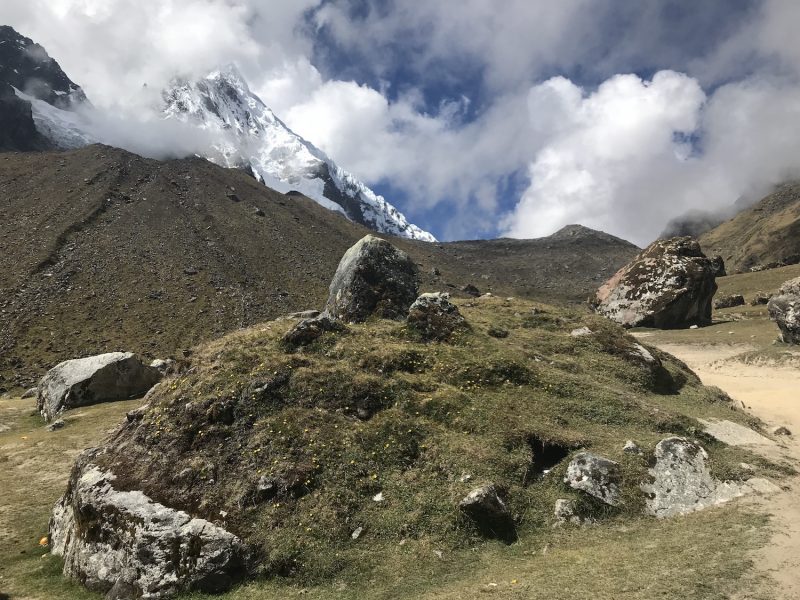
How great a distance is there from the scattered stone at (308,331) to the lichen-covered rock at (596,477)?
12.3 metres

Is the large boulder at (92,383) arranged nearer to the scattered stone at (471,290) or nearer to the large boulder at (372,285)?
the large boulder at (372,285)

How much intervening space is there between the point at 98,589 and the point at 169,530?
8.77 feet

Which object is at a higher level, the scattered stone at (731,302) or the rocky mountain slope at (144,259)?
the rocky mountain slope at (144,259)

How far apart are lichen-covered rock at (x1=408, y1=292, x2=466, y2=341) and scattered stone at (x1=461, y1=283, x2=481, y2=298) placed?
114m

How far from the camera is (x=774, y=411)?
26922 millimetres

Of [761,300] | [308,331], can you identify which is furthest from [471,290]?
[308,331]

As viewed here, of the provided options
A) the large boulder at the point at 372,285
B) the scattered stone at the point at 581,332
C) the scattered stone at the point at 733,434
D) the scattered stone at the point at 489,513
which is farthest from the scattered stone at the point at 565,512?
the scattered stone at the point at 581,332

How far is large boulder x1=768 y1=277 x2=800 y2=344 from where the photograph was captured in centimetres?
3988

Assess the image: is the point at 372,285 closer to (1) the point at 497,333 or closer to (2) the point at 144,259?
(1) the point at 497,333

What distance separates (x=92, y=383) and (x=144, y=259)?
7167 cm

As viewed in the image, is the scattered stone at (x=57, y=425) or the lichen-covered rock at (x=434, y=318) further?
the scattered stone at (x=57, y=425)

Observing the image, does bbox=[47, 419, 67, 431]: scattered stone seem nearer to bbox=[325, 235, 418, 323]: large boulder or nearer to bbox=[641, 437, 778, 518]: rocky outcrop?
bbox=[325, 235, 418, 323]: large boulder

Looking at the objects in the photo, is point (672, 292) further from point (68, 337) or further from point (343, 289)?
point (68, 337)

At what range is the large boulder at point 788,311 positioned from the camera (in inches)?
1570
